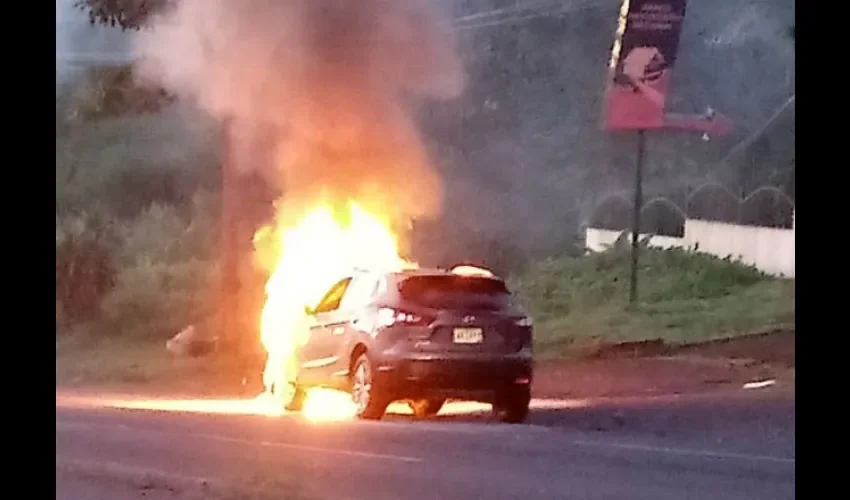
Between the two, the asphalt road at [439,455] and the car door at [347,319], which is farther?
the car door at [347,319]

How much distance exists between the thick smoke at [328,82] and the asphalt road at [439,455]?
0.52 m

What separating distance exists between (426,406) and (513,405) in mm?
193

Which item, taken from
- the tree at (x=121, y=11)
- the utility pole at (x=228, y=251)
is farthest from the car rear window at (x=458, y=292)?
the tree at (x=121, y=11)

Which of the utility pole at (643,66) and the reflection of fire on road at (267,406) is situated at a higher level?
the utility pole at (643,66)

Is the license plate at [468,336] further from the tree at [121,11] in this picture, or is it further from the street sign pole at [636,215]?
the tree at [121,11]

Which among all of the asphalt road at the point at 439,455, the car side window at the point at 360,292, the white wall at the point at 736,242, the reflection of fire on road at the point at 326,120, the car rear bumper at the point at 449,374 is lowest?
the asphalt road at the point at 439,455

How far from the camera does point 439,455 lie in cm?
246

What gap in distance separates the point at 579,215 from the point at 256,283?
2.43 ft

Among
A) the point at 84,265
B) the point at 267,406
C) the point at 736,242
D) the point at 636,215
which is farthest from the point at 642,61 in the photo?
the point at 84,265

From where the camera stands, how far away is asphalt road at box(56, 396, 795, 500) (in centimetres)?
243

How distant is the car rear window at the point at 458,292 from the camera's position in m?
2.52

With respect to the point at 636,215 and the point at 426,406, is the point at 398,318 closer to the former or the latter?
the point at 426,406
